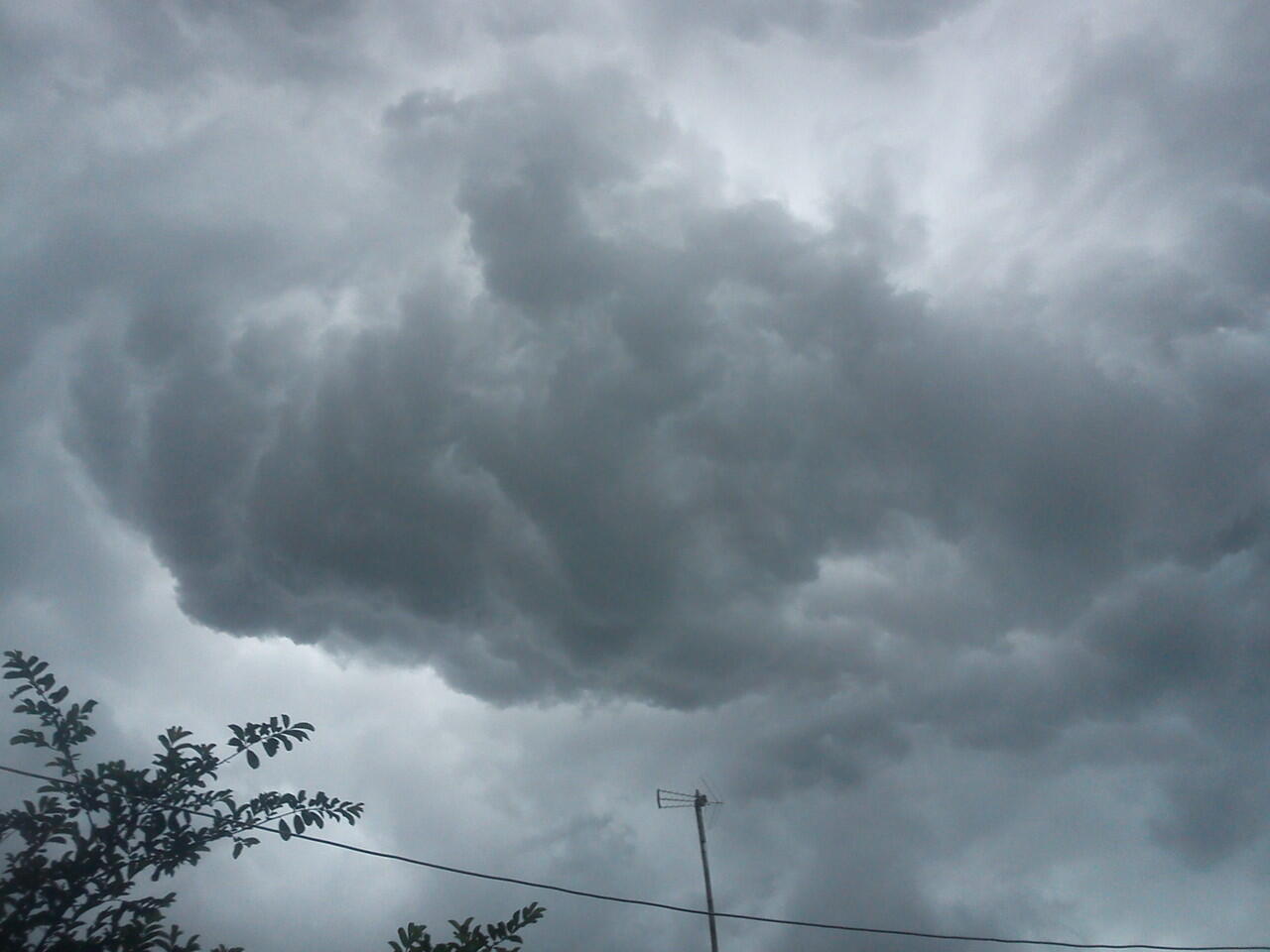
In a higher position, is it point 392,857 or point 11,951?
point 392,857

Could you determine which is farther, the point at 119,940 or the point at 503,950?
the point at 503,950

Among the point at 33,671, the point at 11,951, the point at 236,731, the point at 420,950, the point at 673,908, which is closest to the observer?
the point at 11,951

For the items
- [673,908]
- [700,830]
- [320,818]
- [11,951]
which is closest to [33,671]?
[11,951]

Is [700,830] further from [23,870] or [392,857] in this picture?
[23,870]

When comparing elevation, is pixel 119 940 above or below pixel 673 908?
below

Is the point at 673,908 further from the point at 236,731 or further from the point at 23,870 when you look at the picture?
the point at 23,870

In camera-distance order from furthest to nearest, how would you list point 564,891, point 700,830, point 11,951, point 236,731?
point 700,830 < point 564,891 < point 236,731 < point 11,951

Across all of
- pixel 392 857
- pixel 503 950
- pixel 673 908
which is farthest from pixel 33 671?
pixel 673 908

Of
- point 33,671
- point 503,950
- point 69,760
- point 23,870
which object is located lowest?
point 503,950

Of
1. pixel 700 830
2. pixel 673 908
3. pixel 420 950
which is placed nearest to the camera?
pixel 420 950

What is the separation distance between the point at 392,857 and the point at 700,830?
20845mm

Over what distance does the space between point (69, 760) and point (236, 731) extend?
1.63 m

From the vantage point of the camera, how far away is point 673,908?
2467 centimetres

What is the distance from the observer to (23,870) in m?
8.38
